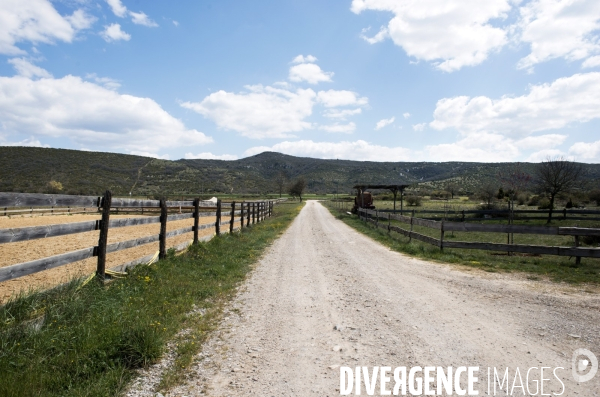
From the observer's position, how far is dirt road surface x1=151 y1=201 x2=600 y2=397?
136 inches

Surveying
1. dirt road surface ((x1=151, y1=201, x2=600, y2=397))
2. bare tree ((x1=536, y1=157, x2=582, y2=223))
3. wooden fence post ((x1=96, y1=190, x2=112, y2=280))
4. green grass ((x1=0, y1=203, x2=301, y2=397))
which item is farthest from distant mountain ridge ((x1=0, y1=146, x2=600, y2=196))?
wooden fence post ((x1=96, y1=190, x2=112, y2=280))

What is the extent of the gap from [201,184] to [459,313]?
85.9 m

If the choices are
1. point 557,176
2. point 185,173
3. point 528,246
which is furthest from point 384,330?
point 185,173

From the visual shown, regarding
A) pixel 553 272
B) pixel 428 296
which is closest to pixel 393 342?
pixel 428 296

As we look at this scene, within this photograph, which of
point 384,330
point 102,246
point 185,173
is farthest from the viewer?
point 185,173

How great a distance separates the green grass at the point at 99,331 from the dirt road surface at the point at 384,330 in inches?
19.5

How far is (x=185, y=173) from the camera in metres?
94.3

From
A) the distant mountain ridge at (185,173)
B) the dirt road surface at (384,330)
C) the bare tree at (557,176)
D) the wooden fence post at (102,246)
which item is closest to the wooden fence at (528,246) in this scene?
the dirt road surface at (384,330)

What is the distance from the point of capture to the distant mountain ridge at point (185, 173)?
66531 millimetres

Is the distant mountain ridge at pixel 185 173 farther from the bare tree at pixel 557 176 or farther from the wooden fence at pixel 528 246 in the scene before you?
the wooden fence at pixel 528 246

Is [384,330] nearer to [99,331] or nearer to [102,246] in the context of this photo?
[99,331]

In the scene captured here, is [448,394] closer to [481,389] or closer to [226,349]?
[481,389]

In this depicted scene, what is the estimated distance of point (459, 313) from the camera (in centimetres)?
544

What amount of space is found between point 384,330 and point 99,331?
3.53m
